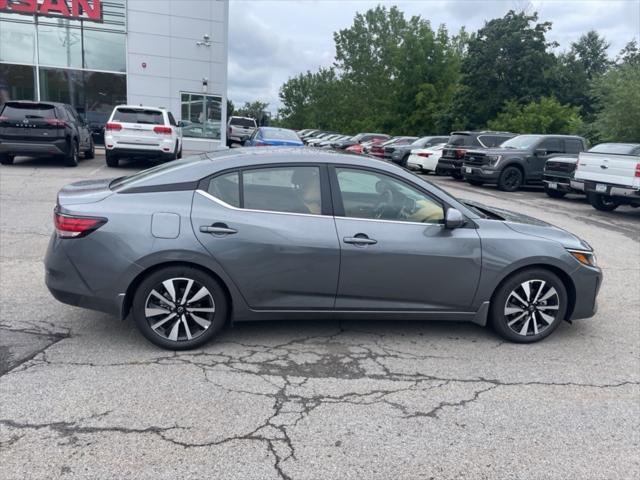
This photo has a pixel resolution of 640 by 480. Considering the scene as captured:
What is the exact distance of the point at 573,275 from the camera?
15.1ft

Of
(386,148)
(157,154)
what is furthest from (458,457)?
(386,148)

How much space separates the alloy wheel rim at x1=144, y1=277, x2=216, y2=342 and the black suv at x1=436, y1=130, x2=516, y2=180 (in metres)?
15.5

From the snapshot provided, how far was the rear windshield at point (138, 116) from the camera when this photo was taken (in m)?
14.9

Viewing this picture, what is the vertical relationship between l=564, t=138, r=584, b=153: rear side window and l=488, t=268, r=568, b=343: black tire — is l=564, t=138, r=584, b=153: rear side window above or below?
above

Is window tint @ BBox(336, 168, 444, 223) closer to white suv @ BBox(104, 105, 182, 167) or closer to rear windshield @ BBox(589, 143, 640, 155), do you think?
rear windshield @ BBox(589, 143, 640, 155)

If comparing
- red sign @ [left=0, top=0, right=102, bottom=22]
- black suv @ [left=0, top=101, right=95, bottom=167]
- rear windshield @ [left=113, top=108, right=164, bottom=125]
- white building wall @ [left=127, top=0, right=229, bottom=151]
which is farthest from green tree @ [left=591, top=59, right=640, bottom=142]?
red sign @ [left=0, top=0, right=102, bottom=22]

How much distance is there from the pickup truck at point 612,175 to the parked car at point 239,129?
2239 centimetres

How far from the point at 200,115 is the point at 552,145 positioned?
1634cm

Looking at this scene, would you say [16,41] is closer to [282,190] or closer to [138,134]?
[138,134]

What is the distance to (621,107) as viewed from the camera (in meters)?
21.5

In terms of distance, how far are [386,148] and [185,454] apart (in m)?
22.1

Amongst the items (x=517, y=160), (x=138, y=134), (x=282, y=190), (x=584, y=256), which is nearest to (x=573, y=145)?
(x=517, y=160)

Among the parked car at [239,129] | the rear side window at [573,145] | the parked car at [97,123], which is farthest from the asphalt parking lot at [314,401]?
the parked car at [239,129]

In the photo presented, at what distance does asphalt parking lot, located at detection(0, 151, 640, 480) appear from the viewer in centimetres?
292
